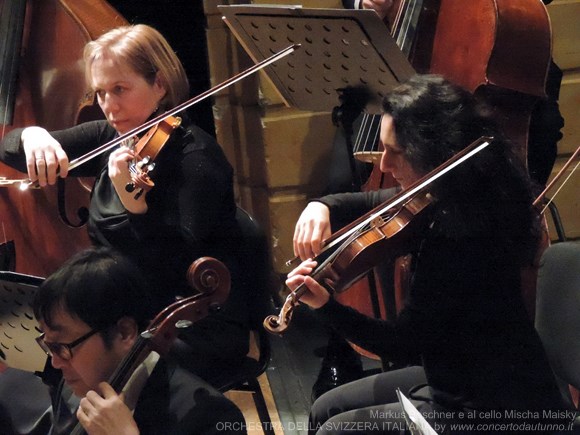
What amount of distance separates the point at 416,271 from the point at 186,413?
1.28 feet

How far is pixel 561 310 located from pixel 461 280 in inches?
8.0

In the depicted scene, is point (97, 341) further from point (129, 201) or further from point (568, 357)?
point (568, 357)

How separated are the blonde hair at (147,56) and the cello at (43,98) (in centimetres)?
12

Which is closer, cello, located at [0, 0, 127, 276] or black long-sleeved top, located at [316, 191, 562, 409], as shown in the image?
black long-sleeved top, located at [316, 191, 562, 409]

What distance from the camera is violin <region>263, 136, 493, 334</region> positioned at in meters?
1.19

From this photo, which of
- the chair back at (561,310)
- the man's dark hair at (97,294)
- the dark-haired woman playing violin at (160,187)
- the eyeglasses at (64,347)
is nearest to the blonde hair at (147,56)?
the dark-haired woman playing violin at (160,187)

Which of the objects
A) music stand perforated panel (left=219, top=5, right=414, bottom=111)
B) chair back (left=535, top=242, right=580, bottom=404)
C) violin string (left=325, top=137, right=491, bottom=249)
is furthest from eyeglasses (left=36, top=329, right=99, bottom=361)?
chair back (left=535, top=242, right=580, bottom=404)

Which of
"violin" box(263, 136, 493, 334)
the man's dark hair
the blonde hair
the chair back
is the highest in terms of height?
the blonde hair

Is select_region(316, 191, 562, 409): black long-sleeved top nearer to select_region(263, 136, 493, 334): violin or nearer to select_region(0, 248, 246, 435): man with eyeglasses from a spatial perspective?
select_region(263, 136, 493, 334): violin

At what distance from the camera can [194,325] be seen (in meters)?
1.31

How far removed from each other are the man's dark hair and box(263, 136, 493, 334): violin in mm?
204

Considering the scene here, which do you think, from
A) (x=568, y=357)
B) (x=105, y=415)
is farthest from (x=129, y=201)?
(x=568, y=357)

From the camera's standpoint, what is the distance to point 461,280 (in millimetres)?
1204

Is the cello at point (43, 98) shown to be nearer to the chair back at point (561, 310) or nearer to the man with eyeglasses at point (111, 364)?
the man with eyeglasses at point (111, 364)
